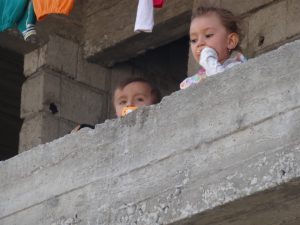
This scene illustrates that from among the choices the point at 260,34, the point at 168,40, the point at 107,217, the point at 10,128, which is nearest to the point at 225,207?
the point at 107,217

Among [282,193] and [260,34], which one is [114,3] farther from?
[282,193]

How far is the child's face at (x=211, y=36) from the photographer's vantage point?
6.22 m

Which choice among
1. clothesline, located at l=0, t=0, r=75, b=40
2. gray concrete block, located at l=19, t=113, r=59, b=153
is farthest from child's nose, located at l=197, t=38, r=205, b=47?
gray concrete block, located at l=19, t=113, r=59, b=153

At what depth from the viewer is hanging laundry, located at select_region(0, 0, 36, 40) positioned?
29.7 ft

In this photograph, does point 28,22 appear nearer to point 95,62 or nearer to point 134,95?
point 95,62

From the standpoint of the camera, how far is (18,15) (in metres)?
9.09

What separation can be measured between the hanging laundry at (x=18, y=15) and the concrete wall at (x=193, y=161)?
2759 millimetres

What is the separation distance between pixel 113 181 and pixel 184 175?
44cm

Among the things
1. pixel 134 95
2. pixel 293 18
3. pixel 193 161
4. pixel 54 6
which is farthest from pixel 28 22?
pixel 193 161

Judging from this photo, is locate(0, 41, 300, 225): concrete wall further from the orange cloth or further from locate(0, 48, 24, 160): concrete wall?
locate(0, 48, 24, 160): concrete wall

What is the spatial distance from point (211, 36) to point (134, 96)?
34.0 inches

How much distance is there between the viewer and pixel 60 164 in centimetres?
629

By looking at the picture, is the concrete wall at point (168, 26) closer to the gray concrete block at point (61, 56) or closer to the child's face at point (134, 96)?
the gray concrete block at point (61, 56)

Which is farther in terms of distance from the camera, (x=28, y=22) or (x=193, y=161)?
(x=28, y=22)
